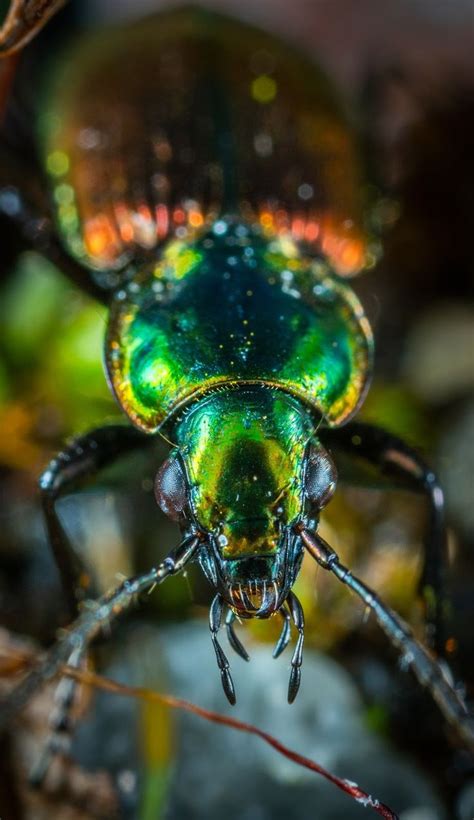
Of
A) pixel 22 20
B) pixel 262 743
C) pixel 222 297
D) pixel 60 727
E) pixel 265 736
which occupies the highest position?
pixel 22 20

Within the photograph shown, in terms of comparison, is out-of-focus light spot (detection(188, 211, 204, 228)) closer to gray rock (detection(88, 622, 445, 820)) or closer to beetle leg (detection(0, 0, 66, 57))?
beetle leg (detection(0, 0, 66, 57))

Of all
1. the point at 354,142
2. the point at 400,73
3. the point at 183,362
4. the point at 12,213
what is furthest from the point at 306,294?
the point at 400,73

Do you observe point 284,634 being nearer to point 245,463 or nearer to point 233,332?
point 245,463

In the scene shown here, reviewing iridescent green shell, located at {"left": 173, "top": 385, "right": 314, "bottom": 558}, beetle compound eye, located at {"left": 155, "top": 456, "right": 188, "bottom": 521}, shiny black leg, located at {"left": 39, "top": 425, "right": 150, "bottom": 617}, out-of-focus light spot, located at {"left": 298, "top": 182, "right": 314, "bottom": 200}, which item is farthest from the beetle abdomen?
beetle compound eye, located at {"left": 155, "top": 456, "right": 188, "bottom": 521}

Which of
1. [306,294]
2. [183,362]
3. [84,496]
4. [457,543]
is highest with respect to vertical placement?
[183,362]

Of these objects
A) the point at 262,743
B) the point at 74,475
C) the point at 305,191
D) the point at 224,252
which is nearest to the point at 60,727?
the point at 262,743

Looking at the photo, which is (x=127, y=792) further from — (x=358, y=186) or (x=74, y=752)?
(x=358, y=186)
